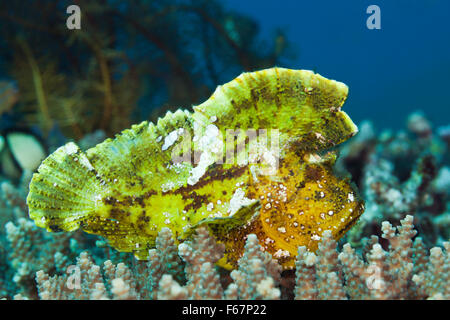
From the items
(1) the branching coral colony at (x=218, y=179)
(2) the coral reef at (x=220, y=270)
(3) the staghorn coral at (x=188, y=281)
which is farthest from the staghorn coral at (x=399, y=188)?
(3) the staghorn coral at (x=188, y=281)

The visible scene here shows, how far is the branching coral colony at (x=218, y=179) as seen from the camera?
1.97 metres

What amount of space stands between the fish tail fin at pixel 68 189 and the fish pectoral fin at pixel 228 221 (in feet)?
2.22

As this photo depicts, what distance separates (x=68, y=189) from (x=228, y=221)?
1033mm

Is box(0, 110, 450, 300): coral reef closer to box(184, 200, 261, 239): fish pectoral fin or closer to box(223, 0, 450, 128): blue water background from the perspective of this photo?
box(184, 200, 261, 239): fish pectoral fin

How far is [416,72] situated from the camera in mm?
55594

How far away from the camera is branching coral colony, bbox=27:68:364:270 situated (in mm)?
1966

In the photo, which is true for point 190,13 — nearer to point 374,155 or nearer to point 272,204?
point 374,155

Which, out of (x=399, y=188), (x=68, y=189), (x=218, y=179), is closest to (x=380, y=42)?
(x=399, y=188)

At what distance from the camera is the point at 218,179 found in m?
1.99

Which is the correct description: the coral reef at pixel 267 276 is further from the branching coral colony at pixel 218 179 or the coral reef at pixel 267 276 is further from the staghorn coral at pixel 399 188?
the staghorn coral at pixel 399 188

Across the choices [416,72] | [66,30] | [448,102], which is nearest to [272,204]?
[66,30]

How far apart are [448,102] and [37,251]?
168 feet

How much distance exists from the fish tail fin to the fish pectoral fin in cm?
68

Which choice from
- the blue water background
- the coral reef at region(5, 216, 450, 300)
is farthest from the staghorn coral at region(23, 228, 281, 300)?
the blue water background
